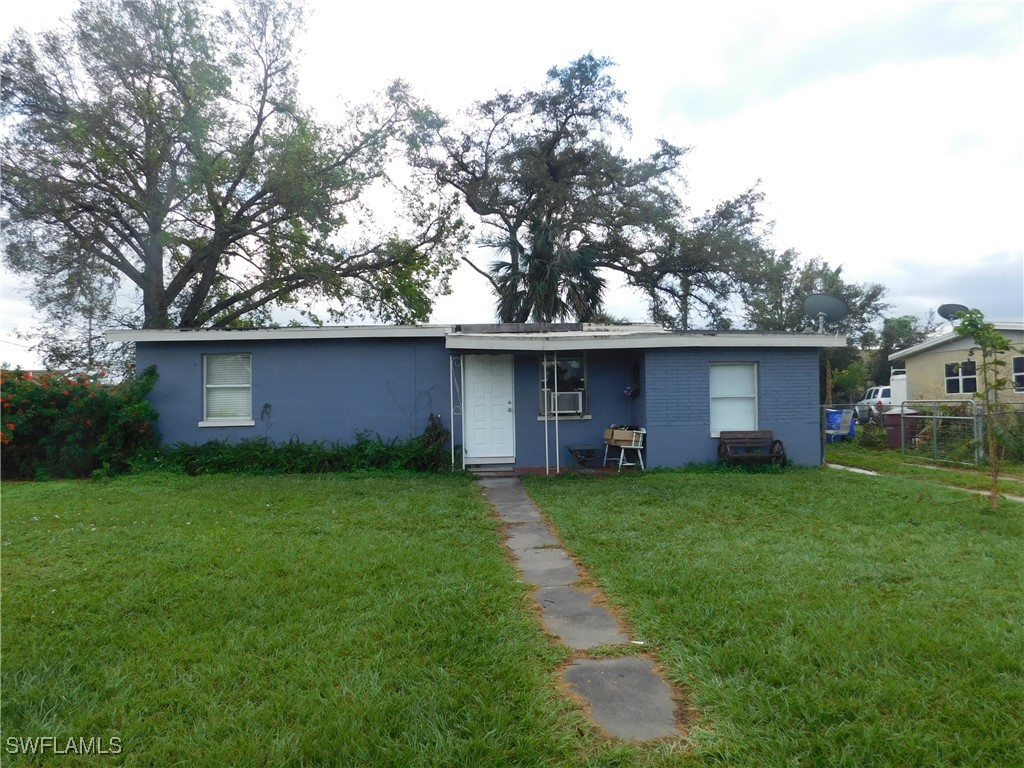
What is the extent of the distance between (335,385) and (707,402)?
22.4 ft

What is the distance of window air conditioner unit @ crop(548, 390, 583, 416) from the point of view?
11.4 meters

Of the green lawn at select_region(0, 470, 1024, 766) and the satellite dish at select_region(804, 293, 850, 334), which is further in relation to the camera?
the satellite dish at select_region(804, 293, 850, 334)

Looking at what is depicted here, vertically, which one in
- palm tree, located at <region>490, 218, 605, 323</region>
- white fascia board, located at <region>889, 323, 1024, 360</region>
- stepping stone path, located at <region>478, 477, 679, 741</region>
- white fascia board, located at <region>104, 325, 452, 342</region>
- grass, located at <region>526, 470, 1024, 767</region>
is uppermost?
palm tree, located at <region>490, 218, 605, 323</region>

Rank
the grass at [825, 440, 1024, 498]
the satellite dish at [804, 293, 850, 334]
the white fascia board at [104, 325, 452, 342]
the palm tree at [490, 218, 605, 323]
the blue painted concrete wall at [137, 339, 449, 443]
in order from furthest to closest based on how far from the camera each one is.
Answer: the palm tree at [490, 218, 605, 323], the satellite dish at [804, 293, 850, 334], the blue painted concrete wall at [137, 339, 449, 443], the white fascia board at [104, 325, 452, 342], the grass at [825, 440, 1024, 498]

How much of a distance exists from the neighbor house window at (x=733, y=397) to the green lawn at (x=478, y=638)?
4.50m

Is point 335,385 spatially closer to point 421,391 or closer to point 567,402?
point 421,391

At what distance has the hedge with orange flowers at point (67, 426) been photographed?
10367 millimetres

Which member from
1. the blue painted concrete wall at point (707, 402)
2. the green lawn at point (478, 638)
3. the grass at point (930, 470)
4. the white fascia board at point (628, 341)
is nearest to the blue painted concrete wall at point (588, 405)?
the blue painted concrete wall at point (707, 402)

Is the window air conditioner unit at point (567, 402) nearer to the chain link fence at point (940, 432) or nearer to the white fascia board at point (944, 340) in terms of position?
the chain link fence at point (940, 432)

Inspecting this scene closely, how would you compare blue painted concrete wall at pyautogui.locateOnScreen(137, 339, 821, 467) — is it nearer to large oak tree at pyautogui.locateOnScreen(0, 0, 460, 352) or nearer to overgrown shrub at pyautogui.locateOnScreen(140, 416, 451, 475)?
overgrown shrub at pyautogui.locateOnScreen(140, 416, 451, 475)

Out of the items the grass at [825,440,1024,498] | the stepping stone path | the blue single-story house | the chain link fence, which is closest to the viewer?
the stepping stone path

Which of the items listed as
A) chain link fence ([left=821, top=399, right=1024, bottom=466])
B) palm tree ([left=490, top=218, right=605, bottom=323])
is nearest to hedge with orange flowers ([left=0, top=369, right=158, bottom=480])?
palm tree ([left=490, top=218, right=605, bottom=323])

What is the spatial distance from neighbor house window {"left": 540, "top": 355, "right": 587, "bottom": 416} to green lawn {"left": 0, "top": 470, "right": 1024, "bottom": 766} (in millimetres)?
4729

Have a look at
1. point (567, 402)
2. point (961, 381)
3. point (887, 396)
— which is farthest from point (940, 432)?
point (887, 396)
